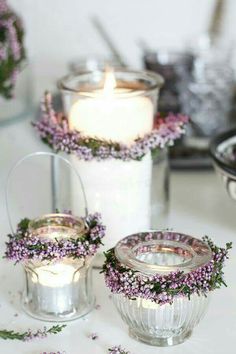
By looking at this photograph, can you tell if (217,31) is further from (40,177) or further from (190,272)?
(190,272)

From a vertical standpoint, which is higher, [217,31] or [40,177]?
[217,31]

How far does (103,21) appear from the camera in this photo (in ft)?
4.70

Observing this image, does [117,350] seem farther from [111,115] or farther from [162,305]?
[111,115]

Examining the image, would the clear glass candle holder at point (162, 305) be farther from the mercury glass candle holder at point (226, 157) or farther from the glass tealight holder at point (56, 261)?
the mercury glass candle holder at point (226, 157)

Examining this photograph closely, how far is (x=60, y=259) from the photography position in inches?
27.9

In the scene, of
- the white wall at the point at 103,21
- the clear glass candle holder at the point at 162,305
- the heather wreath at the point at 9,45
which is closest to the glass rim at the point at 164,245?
the clear glass candle holder at the point at 162,305

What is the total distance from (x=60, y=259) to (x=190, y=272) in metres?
0.11

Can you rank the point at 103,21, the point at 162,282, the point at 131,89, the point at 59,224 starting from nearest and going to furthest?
the point at 162,282
the point at 59,224
the point at 131,89
the point at 103,21

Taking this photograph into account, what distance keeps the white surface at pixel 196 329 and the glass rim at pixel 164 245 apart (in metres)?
0.07

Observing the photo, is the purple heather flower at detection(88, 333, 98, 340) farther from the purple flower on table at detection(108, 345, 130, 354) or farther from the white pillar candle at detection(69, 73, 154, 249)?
the white pillar candle at detection(69, 73, 154, 249)

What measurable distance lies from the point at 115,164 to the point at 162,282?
0.70 feet

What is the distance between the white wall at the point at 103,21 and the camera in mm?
1416

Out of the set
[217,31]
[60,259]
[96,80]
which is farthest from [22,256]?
[217,31]

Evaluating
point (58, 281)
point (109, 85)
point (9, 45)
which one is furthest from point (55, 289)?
point (9, 45)
